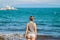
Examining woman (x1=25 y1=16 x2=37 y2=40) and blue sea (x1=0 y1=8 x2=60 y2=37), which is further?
blue sea (x1=0 y1=8 x2=60 y2=37)

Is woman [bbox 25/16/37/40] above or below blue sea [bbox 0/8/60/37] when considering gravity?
above

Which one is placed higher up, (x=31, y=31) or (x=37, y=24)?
(x=31, y=31)

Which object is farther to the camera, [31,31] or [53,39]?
[53,39]

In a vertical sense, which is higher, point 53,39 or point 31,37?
point 31,37

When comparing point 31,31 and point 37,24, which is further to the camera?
point 37,24

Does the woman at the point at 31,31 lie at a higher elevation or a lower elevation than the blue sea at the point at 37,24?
higher

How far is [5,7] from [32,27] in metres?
108

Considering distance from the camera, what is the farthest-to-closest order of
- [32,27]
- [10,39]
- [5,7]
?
1. [5,7]
2. [10,39]
3. [32,27]

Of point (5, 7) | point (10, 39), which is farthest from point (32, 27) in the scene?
point (5, 7)

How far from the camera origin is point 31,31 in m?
9.33

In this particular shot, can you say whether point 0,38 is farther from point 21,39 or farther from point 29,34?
point 29,34

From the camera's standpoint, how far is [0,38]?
17.2 m

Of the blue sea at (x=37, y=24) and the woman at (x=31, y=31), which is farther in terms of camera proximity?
the blue sea at (x=37, y=24)

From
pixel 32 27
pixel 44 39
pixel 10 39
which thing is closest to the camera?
pixel 32 27
